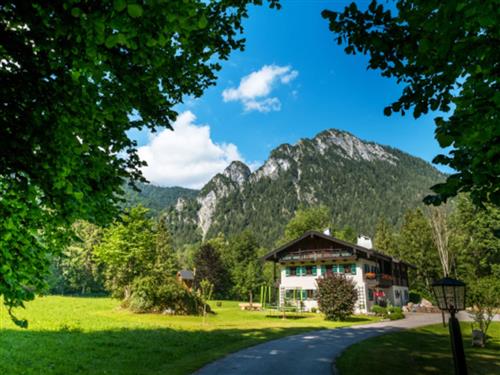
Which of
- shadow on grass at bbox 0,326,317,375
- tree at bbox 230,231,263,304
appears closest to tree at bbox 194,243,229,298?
tree at bbox 230,231,263,304

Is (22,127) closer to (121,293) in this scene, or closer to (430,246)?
(121,293)

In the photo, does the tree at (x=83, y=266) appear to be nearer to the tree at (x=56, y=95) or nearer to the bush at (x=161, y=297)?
the bush at (x=161, y=297)

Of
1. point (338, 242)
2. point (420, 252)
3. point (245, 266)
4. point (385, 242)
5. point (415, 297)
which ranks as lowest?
point (415, 297)

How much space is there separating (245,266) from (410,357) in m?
59.6

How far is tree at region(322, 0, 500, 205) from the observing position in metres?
3.51

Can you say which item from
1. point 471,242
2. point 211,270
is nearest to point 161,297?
point 211,270

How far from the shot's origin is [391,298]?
152 feet

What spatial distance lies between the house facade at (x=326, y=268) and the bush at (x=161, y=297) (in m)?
14.0

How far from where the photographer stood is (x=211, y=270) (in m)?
63.3

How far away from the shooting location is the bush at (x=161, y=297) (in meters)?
29.8

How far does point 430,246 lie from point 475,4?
220ft

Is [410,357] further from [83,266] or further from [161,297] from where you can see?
[83,266]

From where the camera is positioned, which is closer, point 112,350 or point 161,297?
point 112,350

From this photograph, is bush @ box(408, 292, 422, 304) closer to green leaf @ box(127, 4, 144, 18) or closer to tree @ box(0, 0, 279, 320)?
tree @ box(0, 0, 279, 320)
